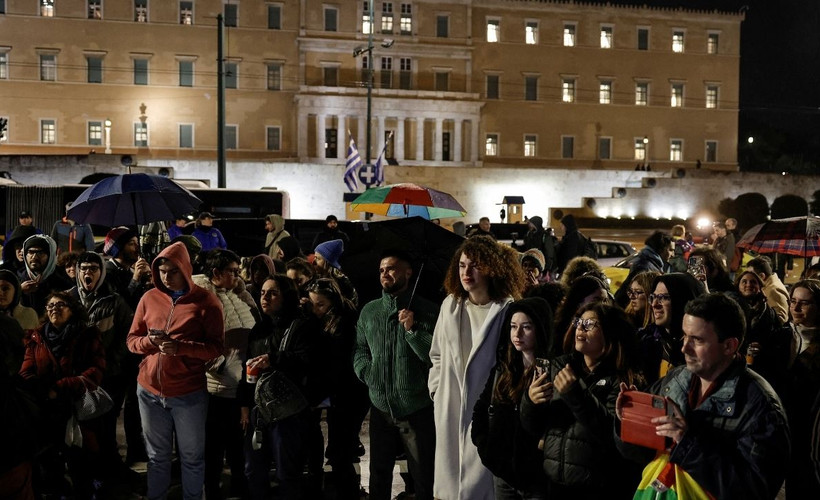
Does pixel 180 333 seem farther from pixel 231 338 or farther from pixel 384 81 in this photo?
pixel 384 81

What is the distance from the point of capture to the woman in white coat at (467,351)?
421cm

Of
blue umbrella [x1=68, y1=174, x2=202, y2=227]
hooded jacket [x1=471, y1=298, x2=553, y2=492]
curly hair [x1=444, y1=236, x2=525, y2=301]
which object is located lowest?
hooded jacket [x1=471, y1=298, x2=553, y2=492]

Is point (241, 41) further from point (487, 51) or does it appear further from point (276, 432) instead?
point (276, 432)

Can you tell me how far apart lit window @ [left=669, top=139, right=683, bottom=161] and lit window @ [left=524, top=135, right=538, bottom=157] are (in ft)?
30.4

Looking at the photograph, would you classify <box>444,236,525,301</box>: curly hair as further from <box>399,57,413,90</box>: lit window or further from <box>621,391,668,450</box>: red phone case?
<box>399,57,413,90</box>: lit window

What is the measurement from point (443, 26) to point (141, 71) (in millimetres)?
17690

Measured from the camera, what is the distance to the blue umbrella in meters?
7.51

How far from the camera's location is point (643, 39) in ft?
Answer: 171

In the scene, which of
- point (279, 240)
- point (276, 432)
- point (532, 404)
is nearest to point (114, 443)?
point (276, 432)

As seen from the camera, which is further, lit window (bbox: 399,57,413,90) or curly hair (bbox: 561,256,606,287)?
lit window (bbox: 399,57,413,90)

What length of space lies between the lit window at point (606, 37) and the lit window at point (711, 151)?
940 centimetres

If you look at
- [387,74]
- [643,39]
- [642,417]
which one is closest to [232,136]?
[387,74]

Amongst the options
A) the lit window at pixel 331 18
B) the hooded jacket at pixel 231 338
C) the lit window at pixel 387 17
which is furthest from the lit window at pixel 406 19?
the hooded jacket at pixel 231 338

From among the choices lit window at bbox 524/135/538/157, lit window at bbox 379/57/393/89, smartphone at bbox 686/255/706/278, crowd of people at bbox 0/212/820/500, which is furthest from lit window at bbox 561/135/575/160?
crowd of people at bbox 0/212/820/500
